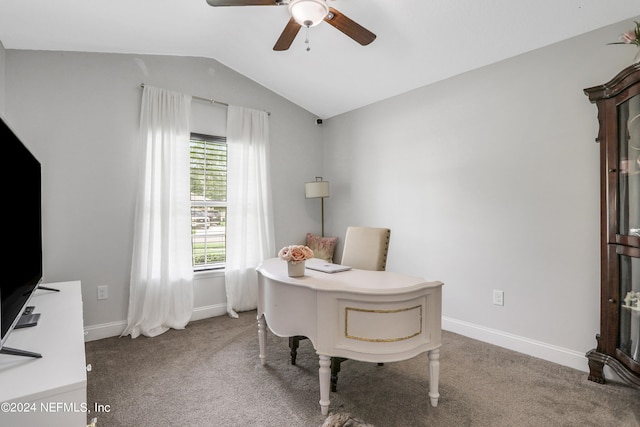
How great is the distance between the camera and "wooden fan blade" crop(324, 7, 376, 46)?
2080 millimetres

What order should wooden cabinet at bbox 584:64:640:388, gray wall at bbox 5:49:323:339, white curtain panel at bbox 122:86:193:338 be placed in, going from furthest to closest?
white curtain panel at bbox 122:86:193:338
gray wall at bbox 5:49:323:339
wooden cabinet at bbox 584:64:640:388

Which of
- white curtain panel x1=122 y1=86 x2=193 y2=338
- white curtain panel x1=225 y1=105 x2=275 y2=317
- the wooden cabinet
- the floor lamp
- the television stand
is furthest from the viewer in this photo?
the floor lamp

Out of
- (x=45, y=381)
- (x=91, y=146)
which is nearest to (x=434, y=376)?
(x=45, y=381)

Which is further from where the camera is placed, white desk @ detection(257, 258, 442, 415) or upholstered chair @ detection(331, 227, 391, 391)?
upholstered chair @ detection(331, 227, 391, 391)

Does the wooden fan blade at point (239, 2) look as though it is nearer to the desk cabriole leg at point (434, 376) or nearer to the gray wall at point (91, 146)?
the gray wall at point (91, 146)

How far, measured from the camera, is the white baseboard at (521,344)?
2.52m

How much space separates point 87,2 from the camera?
2.36 metres

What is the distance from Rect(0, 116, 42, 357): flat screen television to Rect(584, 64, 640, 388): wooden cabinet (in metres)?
3.13

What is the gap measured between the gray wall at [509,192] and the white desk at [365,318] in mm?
1320

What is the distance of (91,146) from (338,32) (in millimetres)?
2495

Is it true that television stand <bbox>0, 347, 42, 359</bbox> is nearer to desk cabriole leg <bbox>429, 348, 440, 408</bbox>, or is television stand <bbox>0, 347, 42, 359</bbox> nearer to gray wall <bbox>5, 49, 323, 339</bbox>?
desk cabriole leg <bbox>429, 348, 440, 408</bbox>

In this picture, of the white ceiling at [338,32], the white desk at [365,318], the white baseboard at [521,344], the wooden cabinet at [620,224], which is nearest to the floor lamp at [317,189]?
the white ceiling at [338,32]

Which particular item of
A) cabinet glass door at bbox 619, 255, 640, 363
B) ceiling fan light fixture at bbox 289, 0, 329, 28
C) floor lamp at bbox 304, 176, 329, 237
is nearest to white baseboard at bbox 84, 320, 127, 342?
floor lamp at bbox 304, 176, 329, 237

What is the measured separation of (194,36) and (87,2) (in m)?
0.97
